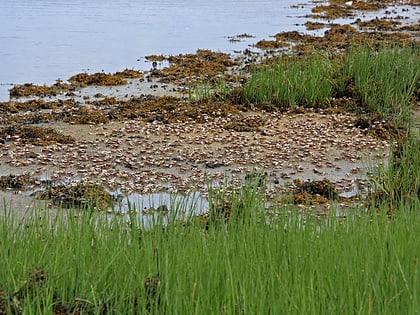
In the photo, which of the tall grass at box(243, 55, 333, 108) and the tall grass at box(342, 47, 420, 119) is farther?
the tall grass at box(243, 55, 333, 108)

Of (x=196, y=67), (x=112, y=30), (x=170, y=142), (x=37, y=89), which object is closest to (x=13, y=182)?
(x=170, y=142)

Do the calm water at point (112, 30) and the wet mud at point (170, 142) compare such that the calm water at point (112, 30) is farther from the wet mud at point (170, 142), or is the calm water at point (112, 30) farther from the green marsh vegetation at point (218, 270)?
the green marsh vegetation at point (218, 270)

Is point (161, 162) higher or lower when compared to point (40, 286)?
lower

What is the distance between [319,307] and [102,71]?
9170 mm

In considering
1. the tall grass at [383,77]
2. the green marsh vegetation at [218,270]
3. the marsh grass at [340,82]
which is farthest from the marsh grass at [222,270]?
the marsh grass at [340,82]

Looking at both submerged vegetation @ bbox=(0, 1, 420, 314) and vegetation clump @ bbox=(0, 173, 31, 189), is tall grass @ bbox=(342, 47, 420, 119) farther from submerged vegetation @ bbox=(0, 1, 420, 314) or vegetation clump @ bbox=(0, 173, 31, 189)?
vegetation clump @ bbox=(0, 173, 31, 189)

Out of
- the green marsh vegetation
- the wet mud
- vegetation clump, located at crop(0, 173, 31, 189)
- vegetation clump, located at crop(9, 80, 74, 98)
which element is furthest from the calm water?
the green marsh vegetation

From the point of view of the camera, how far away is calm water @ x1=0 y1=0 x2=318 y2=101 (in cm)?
1255

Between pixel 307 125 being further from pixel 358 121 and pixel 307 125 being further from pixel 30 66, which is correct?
pixel 30 66

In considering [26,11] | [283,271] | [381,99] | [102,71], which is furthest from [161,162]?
[26,11]

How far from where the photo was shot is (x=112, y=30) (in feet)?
55.9

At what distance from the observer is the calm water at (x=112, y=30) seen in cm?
1255

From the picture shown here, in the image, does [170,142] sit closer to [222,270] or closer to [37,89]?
[37,89]

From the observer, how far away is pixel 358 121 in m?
8.20
